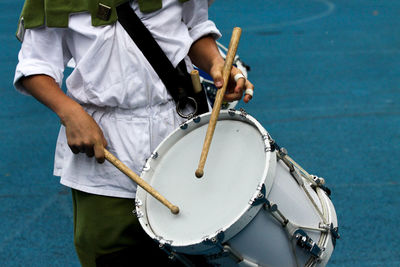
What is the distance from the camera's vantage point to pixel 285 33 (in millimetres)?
6980

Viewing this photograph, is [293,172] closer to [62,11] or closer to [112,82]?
[112,82]

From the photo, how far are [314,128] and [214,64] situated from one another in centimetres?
262

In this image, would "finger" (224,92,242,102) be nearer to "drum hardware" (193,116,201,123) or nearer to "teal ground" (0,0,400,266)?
"drum hardware" (193,116,201,123)

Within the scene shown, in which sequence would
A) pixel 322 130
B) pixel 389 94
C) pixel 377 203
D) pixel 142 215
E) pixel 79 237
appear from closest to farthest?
1. pixel 142 215
2. pixel 79 237
3. pixel 377 203
4. pixel 322 130
5. pixel 389 94

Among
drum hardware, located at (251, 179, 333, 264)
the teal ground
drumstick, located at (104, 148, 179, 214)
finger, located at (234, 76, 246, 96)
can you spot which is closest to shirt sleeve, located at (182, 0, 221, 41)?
finger, located at (234, 76, 246, 96)

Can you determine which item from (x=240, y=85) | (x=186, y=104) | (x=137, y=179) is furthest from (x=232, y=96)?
(x=137, y=179)

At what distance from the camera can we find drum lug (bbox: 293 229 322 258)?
1.59 metres

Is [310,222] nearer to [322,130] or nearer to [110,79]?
[110,79]

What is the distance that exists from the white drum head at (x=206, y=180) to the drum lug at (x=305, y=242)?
0.20 meters

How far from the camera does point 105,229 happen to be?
1.73 meters

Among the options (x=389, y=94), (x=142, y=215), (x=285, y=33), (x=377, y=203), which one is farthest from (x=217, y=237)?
(x=285, y=33)

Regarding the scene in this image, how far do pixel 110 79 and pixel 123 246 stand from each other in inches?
20.6

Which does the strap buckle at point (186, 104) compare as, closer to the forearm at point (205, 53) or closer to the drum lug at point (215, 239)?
the forearm at point (205, 53)

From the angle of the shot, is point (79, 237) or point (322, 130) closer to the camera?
point (79, 237)
